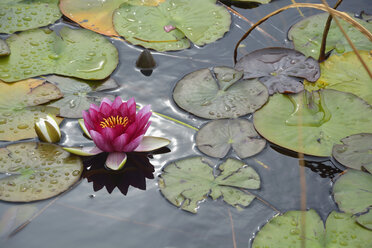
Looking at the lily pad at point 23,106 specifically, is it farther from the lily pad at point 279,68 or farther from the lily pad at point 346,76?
the lily pad at point 346,76

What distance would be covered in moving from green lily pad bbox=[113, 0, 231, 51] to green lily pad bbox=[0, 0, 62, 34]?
57cm

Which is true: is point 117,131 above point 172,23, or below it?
below

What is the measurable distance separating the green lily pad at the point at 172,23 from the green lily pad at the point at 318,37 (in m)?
0.57

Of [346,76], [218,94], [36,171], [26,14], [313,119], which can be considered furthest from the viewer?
[26,14]

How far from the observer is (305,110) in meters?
2.89

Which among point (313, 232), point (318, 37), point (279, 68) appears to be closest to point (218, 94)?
point (279, 68)

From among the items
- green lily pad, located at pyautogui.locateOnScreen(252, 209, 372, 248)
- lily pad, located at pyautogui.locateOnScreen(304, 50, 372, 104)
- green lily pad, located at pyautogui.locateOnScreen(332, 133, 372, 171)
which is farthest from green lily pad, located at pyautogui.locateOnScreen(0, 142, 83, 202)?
lily pad, located at pyautogui.locateOnScreen(304, 50, 372, 104)

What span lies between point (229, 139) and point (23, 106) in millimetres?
1372

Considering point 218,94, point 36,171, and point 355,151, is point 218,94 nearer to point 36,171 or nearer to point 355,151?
point 355,151

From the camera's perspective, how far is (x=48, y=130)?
2.66m

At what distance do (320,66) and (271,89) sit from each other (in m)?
0.48

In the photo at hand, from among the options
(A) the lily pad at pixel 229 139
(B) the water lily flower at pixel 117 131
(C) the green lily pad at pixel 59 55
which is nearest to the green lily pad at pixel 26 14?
(C) the green lily pad at pixel 59 55

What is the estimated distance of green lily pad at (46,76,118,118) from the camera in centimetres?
293

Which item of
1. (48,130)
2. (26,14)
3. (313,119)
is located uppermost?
(313,119)
